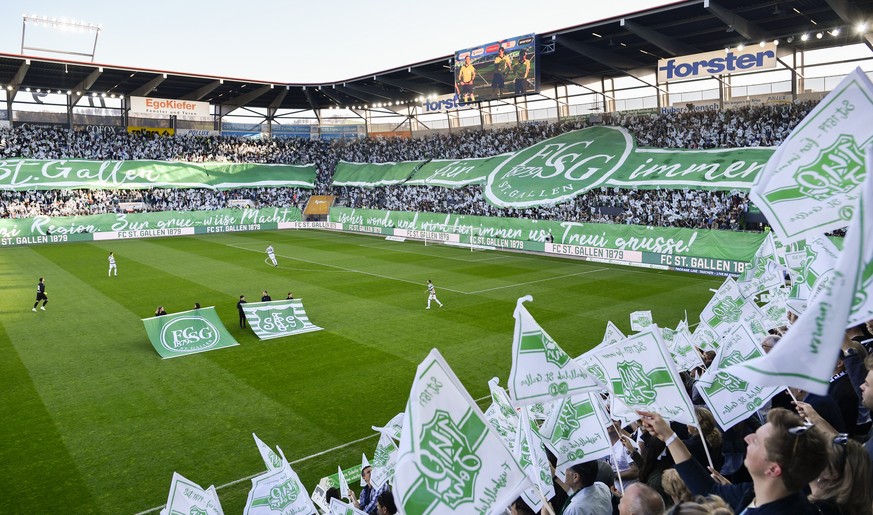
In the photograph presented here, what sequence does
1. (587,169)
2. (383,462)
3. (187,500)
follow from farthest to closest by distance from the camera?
(587,169) < (383,462) < (187,500)

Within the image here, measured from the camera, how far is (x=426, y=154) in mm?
60906

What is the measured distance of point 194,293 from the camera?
88.8 feet

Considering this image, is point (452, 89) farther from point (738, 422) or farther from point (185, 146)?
point (738, 422)

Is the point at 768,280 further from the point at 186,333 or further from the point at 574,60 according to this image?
the point at 574,60

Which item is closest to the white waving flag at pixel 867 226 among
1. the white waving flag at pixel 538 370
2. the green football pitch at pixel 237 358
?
the white waving flag at pixel 538 370

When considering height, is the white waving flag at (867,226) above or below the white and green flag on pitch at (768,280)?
above

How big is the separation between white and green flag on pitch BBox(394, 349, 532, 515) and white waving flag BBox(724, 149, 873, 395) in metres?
1.94

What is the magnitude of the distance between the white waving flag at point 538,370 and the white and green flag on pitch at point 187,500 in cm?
358

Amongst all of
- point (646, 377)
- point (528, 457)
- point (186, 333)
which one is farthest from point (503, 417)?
point (186, 333)

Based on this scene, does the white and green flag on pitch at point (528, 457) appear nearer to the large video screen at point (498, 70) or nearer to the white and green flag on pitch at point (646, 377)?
the white and green flag on pitch at point (646, 377)

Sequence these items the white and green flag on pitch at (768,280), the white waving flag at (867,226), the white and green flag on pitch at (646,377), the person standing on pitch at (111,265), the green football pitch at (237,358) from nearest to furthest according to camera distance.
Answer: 1. the white waving flag at (867,226)
2. the white and green flag on pitch at (646,377)
3. the green football pitch at (237,358)
4. the white and green flag on pitch at (768,280)
5. the person standing on pitch at (111,265)

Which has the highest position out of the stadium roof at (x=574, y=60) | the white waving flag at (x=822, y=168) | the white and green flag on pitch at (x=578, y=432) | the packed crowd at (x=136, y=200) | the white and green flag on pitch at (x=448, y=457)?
the stadium roof at (x=574, y=60)

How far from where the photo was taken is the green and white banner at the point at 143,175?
5153 centimetres

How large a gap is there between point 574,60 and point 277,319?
112ft
